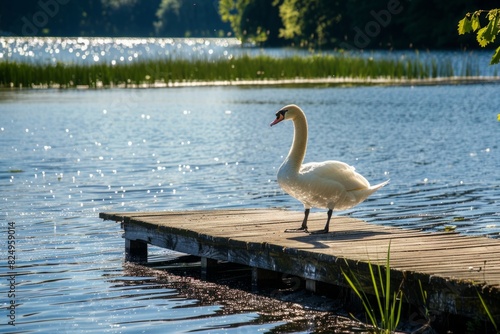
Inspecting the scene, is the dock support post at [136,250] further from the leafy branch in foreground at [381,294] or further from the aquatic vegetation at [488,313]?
the aquatic vegetation at [488,313]

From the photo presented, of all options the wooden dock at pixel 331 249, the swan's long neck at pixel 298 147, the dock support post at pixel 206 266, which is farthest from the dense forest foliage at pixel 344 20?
the dock support post at pixel 206 266

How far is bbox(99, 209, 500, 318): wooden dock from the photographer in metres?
8.09

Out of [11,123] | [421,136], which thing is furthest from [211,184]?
[11,123]

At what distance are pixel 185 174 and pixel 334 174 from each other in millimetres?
10798

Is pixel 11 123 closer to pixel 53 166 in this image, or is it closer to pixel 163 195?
pixel 53 166

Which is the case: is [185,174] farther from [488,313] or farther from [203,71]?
[203,71]

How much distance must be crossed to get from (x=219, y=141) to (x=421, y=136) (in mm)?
5549

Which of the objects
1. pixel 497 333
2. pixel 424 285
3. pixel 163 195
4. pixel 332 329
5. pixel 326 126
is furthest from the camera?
pixel 326 126

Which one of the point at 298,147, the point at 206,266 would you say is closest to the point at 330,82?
the point at 206,266

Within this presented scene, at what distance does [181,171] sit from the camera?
70.8 feet

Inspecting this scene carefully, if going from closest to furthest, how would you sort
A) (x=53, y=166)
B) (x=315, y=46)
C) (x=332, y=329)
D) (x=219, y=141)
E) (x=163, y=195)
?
(x=332, y=329)
(x=163, y=195)
(x=53, y=166)
(x=219, y=141)
(x=315, y=46)

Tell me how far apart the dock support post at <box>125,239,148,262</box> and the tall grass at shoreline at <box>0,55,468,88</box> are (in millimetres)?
32243

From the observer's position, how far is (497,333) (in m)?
7.52

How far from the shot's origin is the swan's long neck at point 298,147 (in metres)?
10.6
